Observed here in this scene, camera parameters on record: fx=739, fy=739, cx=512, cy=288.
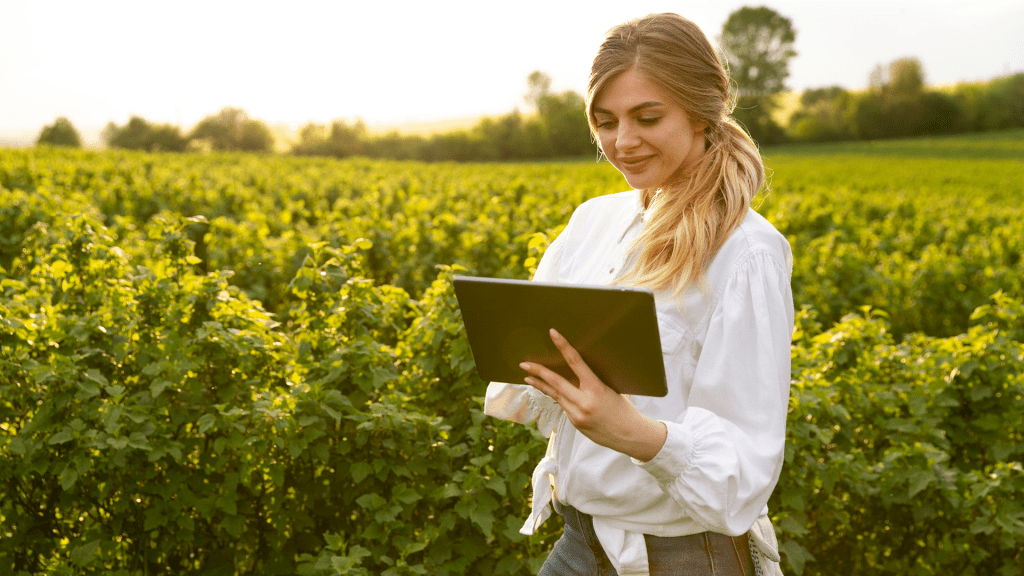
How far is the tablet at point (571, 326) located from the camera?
1.23 m

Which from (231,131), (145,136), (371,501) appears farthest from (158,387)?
(145,136)

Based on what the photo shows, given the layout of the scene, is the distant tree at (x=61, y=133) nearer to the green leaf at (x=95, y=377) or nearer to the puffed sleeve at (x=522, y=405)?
the green leaf at (x=95, y=377)

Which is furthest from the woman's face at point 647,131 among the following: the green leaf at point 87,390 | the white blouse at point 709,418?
the green leaf at point 87,390

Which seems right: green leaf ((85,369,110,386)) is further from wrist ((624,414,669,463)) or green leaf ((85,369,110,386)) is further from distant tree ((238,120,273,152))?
distant tree ((238,120,273,152))

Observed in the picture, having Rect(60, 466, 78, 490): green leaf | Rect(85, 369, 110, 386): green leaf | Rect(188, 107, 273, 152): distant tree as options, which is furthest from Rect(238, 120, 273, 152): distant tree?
Rect(60, 466, 78, 490): green leaf

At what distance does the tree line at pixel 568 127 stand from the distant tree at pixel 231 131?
85mm

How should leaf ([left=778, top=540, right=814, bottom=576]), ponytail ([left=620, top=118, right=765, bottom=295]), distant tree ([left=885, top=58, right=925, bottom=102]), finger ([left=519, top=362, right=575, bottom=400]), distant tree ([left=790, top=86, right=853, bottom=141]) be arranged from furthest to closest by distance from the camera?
distant tree ([left=885, top=58, right=925, bottom=102])
distant tree ([left=790, top=86, right=853, bottom=141])
leaf ([left=778, top=540, right=814, bottom=576])
ponytail ([left=620, top=118, right=765, bottom=295])
finger ([left=519, top=362, right=575, bottom=400])

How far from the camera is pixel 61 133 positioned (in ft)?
209

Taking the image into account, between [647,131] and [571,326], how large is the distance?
0.53 m

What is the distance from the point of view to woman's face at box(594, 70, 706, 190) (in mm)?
1587

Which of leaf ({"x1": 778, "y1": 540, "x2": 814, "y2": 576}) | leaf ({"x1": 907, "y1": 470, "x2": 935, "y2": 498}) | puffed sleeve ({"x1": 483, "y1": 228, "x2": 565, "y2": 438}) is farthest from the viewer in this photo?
leaf ({"x1": 907, "y1": 470, "x2": 935, "y2": 498})

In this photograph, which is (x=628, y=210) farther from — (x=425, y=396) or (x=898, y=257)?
(x=898, y=257)

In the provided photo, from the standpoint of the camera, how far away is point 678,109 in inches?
62.6

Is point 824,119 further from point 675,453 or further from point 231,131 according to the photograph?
point 675,453
